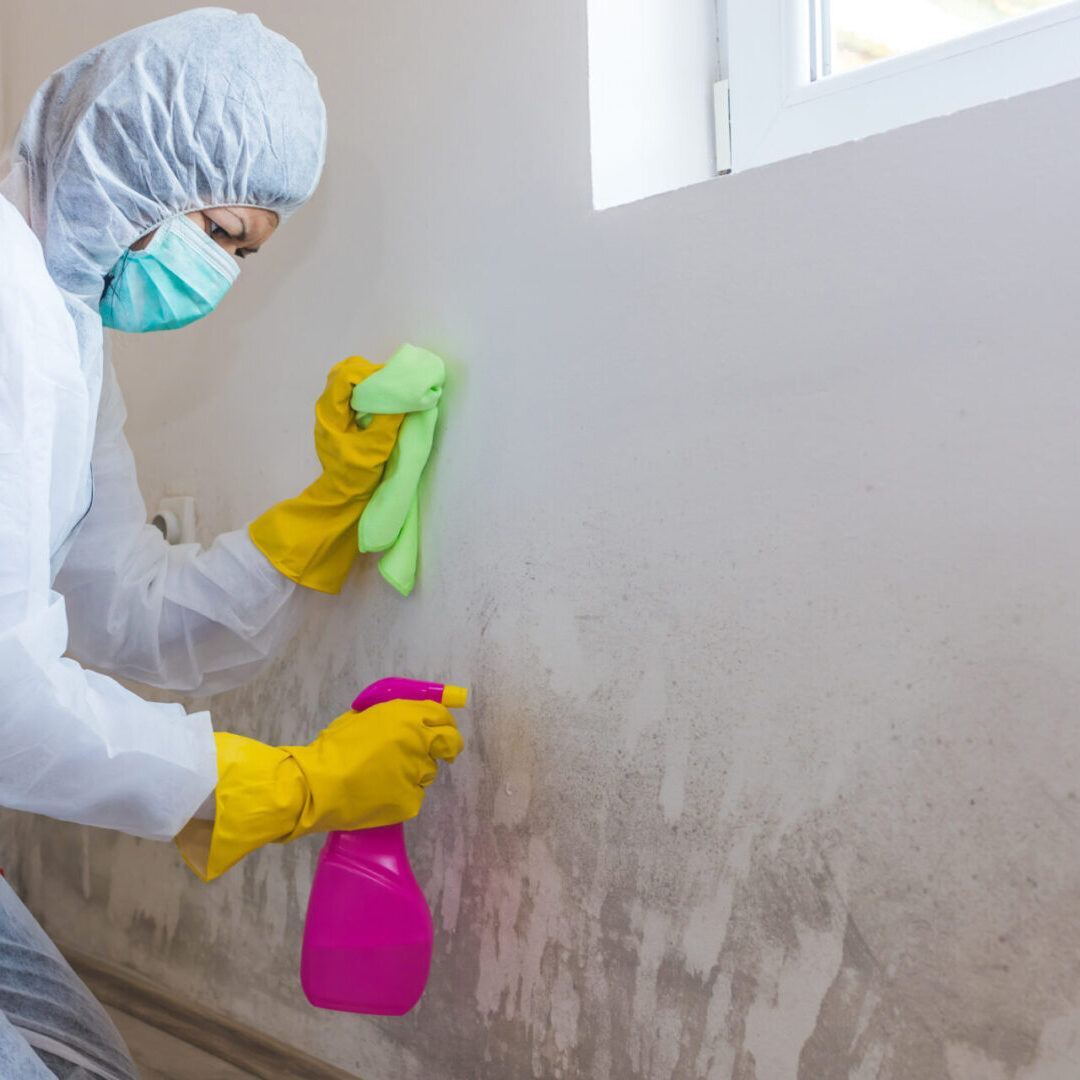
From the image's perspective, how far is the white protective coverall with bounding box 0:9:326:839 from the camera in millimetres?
887

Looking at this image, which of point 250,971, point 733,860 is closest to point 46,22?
point 250,971

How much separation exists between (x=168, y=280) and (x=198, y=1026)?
1042 mm

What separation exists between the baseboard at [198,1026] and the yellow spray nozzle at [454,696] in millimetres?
557

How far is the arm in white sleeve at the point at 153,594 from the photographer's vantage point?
124cm

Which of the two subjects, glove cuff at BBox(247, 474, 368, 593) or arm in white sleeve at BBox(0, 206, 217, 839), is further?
glove cuff at BBox(247, 474, 368, 593)

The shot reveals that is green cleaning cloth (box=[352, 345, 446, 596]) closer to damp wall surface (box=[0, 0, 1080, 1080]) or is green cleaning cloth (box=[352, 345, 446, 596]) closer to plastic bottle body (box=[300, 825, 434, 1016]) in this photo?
damp wall surface (box=[0, 0, 1080, 1080])

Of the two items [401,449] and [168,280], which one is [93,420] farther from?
[401,449]

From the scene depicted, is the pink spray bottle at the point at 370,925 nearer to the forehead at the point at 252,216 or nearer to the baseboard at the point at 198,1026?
the baseboard at the point at 198,1026

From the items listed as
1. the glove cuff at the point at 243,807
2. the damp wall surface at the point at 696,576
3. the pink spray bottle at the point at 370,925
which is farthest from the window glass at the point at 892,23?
the glove cuff at the point at 243,807

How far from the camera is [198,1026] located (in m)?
1.46

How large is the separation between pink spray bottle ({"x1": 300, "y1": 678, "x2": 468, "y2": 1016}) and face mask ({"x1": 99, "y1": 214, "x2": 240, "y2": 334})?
45cm

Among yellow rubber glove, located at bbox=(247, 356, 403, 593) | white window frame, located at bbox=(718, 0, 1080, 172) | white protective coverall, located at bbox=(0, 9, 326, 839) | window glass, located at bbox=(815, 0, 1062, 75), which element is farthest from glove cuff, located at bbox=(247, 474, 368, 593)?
window glass, located at bbox=(815, 0, 1062, 75)

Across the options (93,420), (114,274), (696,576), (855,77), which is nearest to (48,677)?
(93,420)

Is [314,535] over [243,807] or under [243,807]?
over
